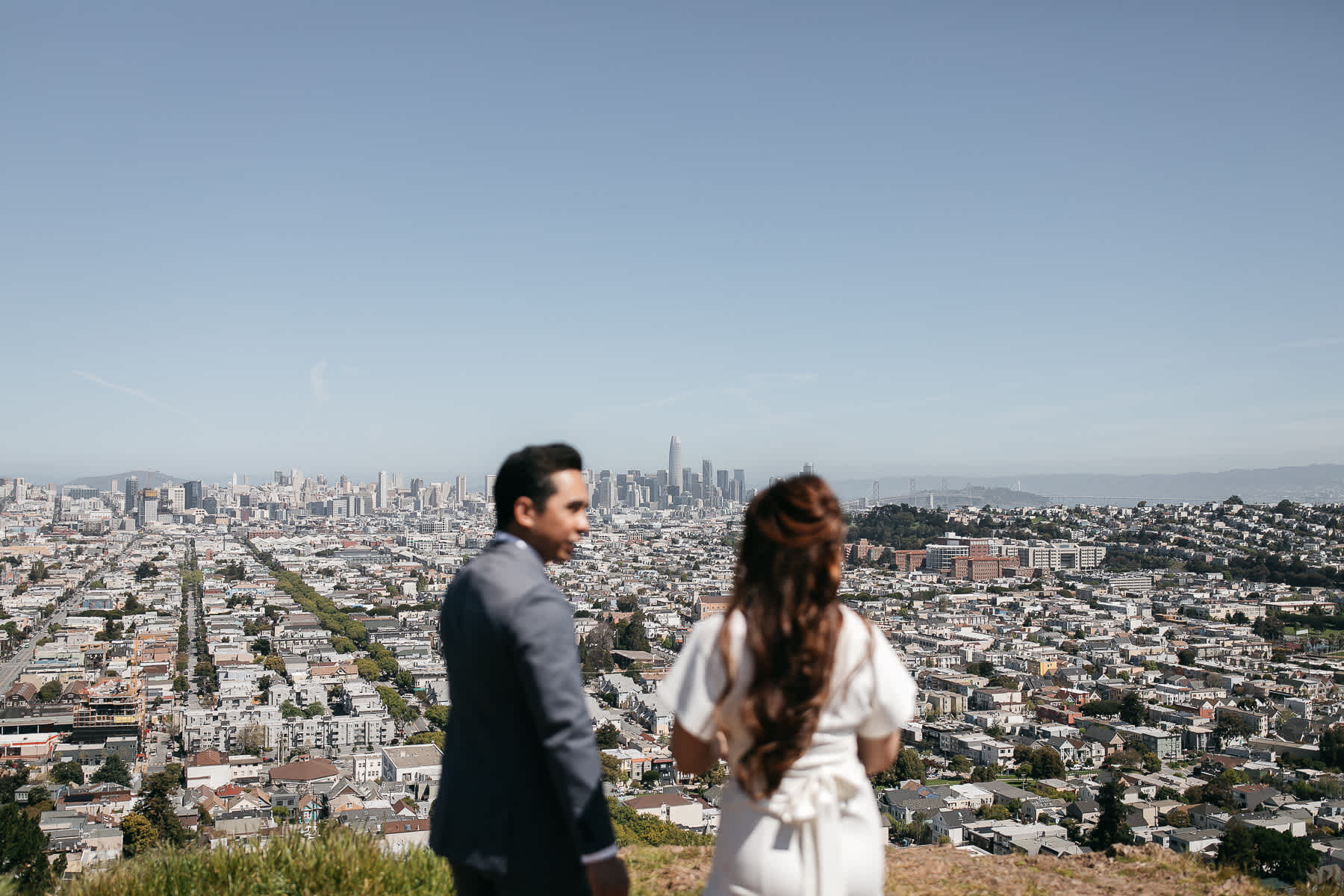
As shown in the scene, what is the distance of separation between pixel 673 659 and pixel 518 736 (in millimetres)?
27332

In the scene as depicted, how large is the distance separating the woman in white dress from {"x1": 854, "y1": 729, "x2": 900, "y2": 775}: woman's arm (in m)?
0.02

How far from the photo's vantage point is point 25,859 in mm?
4500

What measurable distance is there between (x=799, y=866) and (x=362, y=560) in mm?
68451

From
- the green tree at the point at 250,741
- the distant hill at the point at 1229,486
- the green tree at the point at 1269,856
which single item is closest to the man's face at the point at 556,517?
the green tree at the point at 1269,856

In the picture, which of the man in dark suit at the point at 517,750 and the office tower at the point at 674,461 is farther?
the office tower at the point at 674,461

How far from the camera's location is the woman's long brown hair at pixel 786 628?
106cm

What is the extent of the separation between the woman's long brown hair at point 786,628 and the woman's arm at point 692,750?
0.05m

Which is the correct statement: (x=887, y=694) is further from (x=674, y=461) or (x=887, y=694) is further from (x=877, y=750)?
(x=674, y=461)

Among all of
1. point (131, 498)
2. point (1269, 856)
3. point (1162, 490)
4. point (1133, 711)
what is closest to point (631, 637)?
point (1133, 711)

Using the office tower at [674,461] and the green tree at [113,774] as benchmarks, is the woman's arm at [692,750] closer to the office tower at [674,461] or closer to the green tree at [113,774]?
the green tree at [113,774]

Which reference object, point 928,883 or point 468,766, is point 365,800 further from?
point 468,766

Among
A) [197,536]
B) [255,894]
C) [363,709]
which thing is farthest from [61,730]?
[197,536]

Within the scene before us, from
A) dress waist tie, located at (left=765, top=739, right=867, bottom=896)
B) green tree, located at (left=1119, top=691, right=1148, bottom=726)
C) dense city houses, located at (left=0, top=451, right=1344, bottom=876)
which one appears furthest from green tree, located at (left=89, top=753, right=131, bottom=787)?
green tree, located at (left=1119, top=691, right=1148, bottom=726)

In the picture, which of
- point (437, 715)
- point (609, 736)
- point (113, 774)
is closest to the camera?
point (113, 774)
